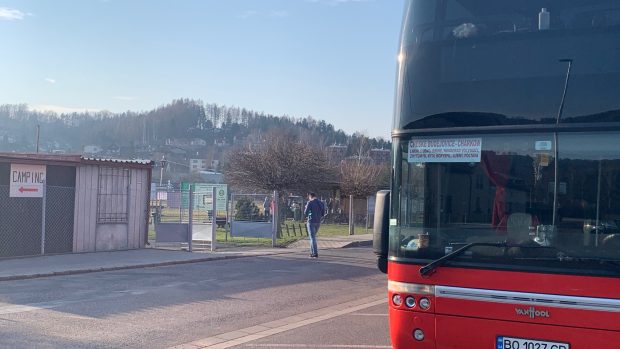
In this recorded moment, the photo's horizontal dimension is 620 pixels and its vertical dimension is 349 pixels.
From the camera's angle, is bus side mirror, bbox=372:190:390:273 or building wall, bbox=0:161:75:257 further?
building wall, bbox=0:161:75:257

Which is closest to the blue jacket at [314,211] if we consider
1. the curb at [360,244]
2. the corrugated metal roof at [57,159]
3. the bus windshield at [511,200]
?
the curb at [360,244]

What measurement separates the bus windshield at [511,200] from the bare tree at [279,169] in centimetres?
3269

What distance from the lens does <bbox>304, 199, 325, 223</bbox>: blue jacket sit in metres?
19.6

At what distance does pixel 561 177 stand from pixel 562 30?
1.19m

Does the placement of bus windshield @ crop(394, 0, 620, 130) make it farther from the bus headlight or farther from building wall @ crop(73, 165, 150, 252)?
building wall @ crop(73, 165, 150, 252)

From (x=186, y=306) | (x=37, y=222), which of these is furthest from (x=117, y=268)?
(x=186, y=306)

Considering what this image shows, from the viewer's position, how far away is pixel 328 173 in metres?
41.2

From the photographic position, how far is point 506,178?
5.64 m

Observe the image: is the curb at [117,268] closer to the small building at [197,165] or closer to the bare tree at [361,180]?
the bare tree at [361,180]

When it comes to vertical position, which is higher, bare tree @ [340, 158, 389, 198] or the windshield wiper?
bare tree @ [340, 158, 389, 198]

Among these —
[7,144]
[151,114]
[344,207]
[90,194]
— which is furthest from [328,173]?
[151,114]

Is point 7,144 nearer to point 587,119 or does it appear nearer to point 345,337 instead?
point 345,337

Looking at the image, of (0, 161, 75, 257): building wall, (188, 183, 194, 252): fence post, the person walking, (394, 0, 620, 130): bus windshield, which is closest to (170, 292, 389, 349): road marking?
(394, 0, 620, 130): bus windshield

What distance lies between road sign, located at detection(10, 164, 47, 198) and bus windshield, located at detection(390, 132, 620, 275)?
538 inches
